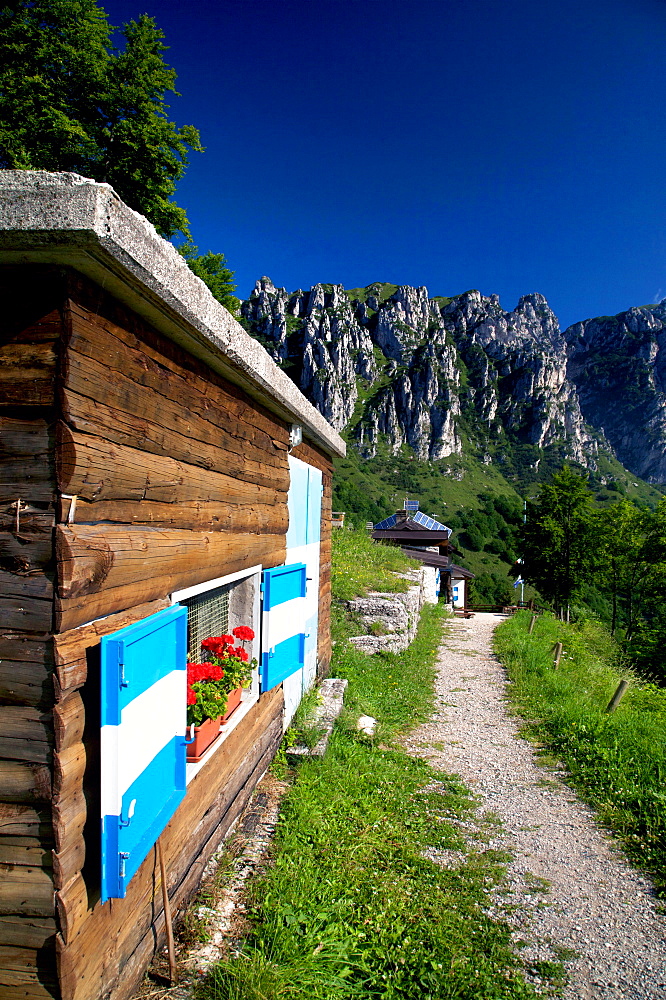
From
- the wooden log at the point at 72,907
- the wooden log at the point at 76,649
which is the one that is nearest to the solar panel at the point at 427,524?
the wooden log at the point at 76,649

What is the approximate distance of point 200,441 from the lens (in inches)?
114

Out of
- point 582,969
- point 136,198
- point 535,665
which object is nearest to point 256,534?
point 582,969

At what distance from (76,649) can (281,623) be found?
260cm

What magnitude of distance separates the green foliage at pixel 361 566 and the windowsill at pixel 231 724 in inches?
260

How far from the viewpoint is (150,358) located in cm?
231

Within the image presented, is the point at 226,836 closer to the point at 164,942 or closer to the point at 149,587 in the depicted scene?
the point at 164,942

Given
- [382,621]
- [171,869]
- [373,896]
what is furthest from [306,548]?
[382,621]

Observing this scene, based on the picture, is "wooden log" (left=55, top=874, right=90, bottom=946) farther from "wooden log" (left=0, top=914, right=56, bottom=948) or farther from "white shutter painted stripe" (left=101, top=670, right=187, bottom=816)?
"white shutter painted stripe" (left=101, top=670, right=187, bottom=816)

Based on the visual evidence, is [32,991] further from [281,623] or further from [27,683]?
[281,623]

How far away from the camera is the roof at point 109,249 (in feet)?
5.04

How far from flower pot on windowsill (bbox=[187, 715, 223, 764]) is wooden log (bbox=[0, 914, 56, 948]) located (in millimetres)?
1114

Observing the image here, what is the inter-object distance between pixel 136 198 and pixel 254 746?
15.7 metres

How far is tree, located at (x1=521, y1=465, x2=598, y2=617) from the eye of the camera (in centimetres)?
2636

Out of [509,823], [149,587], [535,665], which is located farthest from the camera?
[535,665]
